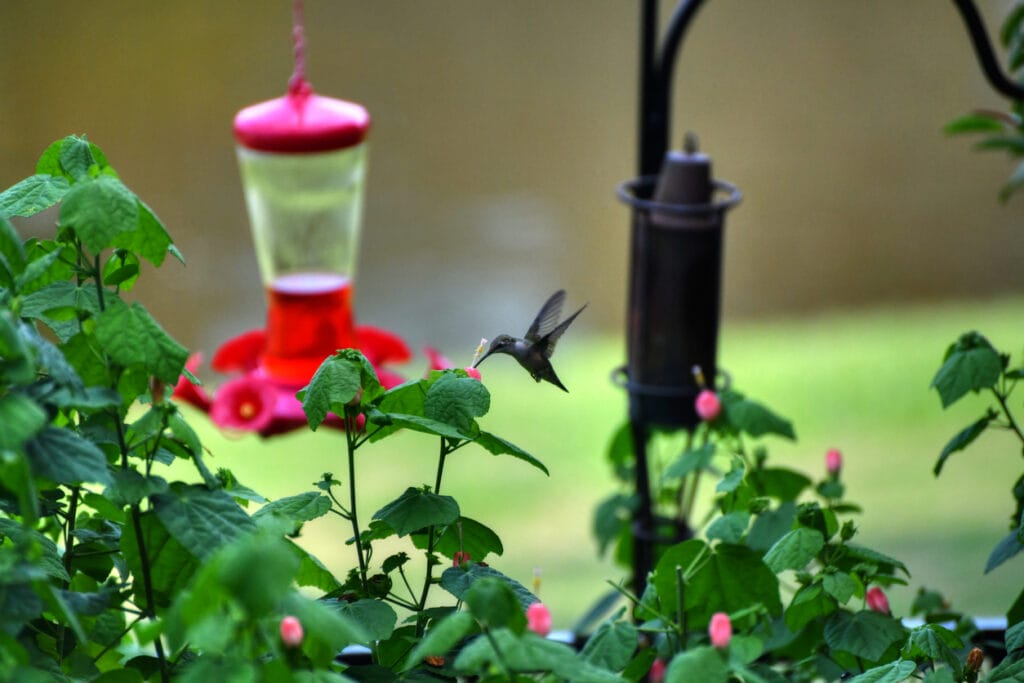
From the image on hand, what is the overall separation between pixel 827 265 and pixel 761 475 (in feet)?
17.1

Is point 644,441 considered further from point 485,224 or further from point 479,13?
point 479,13

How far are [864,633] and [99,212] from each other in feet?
1.85

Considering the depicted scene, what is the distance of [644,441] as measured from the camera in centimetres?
157

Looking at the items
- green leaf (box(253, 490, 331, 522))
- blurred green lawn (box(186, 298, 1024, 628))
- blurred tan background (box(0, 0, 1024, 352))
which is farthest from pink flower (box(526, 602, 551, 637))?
blurred tan background (box(0, 0, 1024, 352))

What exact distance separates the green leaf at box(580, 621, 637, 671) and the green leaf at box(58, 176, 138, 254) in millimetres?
333

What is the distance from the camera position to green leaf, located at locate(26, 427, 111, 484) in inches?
24.0

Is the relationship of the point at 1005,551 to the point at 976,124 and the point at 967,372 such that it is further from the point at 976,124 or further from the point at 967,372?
the point at 976,124

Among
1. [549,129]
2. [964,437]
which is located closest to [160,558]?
[964,437]

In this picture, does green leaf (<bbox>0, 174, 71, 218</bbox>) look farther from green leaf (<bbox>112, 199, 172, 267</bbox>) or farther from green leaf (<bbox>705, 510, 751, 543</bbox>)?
green leaf (<bbox>705, 510, 751, 543</bbox>)

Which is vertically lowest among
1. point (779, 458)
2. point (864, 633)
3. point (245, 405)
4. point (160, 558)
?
point (779, 458)

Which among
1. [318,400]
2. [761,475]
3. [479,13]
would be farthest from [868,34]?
[318,400]

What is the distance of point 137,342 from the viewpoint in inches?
25.8

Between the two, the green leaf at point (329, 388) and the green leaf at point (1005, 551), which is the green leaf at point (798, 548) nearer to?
the green leaf at point (1005, 551)

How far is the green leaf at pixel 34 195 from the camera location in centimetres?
76
